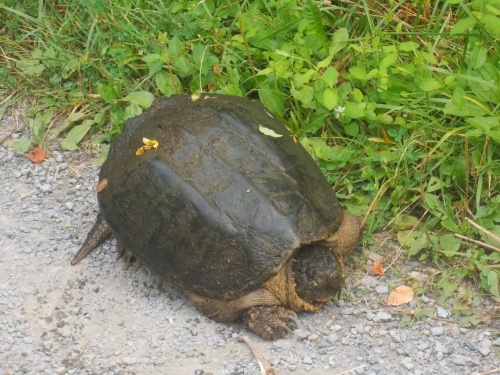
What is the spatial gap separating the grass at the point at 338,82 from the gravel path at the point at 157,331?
302 millimetres

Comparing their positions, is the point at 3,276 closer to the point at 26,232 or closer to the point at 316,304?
the point at 26,232

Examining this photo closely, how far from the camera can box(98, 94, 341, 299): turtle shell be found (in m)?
3.58

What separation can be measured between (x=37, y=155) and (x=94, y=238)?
2.80 ft

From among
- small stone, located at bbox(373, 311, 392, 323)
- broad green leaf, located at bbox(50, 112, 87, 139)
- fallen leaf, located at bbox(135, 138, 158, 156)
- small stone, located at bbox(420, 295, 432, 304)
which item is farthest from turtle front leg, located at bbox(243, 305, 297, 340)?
broad green leaf, located at bbox(50, 112, 87, 139)

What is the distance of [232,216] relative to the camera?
11.8 ft

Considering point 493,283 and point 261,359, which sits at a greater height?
point 493,283

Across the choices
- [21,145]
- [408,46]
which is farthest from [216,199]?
[21,145]

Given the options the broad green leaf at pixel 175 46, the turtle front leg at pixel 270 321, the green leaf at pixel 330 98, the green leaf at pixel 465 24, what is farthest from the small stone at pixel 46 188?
the green leaf at pixel 465 24

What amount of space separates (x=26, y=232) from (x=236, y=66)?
4.72 ft

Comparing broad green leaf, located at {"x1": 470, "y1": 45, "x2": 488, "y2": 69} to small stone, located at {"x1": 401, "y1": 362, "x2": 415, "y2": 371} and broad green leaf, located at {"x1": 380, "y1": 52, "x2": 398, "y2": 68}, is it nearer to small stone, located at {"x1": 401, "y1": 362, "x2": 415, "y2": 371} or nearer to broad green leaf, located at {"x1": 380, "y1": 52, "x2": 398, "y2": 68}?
broad green leaf, located at {"x1": 380, "y1": 52, "x2": 398, "y2": 68}

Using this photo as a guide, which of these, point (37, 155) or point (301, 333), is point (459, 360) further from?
point (37, 155)

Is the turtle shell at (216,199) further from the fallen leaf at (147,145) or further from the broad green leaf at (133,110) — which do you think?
the broad green leaf at (133,110)

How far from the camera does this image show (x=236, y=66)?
4.71 metres

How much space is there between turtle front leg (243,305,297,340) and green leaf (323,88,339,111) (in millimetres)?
1024
